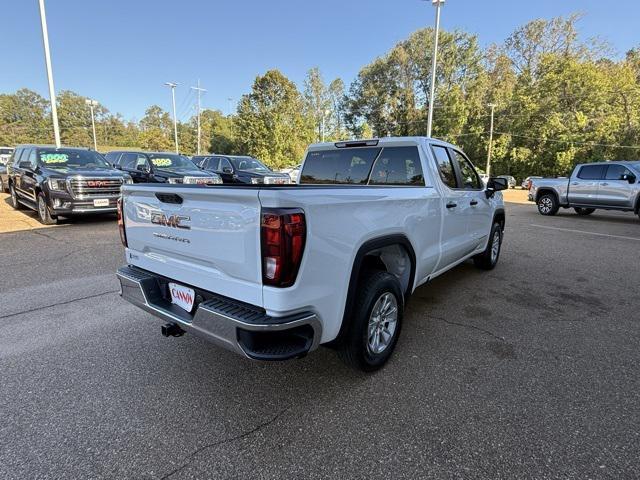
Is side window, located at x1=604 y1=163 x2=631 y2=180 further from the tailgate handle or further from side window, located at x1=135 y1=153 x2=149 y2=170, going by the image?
side window, located at x1=135 y1=153 x2=149 y2=170

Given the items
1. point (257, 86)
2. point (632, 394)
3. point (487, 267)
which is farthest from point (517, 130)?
point (632, 394)

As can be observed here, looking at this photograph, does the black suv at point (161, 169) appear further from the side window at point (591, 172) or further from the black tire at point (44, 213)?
the side window at point (591, 172)

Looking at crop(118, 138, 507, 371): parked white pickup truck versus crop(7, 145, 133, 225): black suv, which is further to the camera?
crop(7, 145, 133, 225): black suv

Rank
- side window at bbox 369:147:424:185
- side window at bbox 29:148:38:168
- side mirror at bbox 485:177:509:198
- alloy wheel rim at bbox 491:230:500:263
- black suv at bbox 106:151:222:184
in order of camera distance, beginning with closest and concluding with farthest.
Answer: side window at bbox 369:147:424:185, side mirror at bbox 485:177:509:198, alloy wheel rim at bbox 491:230:500:263, side window at bbox 29:148:38:168, black suv at bbox 106:151:222:184

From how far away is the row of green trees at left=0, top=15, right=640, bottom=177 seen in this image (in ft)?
107

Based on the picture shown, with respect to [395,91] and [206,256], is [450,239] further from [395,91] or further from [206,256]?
[395,91]

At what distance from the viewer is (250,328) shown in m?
1.90

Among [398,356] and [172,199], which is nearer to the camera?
[172,199]

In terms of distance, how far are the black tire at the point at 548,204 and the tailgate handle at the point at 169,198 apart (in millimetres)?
14146

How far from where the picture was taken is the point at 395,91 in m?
45.3

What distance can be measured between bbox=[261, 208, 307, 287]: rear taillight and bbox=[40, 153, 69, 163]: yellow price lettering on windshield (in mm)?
9533

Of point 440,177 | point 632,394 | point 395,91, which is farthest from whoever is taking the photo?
point 395,91

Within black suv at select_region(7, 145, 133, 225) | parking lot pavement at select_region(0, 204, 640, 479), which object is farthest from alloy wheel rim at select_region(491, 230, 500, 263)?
black suv at select_region(7, 145, 133, 225)

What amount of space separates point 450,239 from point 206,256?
107 inches
